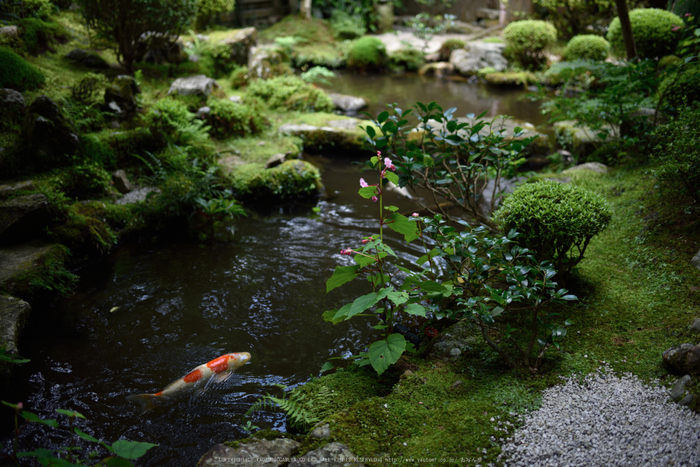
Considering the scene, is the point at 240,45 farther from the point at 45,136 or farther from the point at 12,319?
the point at 12,319

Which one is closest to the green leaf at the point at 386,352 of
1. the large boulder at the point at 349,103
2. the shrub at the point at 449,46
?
the large boulder at the point at 349,103

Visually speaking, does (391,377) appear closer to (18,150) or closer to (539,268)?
(539,268)

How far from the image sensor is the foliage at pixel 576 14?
15102 mm

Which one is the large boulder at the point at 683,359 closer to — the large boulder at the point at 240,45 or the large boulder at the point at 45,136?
the large boulder at the point at 45,136

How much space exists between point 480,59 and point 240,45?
8.64 meters

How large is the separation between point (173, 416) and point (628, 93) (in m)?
6.67

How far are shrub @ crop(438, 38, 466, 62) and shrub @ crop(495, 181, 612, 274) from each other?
1465 centimetres

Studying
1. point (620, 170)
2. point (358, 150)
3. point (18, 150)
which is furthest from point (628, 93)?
point (18, 150)

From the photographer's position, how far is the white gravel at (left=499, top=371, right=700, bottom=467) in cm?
208

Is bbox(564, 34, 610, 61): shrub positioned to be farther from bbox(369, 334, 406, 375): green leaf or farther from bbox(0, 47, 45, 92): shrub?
bbox(0, 47, 45, 92): shrub

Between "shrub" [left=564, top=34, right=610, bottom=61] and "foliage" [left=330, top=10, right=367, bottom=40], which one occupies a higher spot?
"foliage" [left=330, top=10, right=367, bottom=40]

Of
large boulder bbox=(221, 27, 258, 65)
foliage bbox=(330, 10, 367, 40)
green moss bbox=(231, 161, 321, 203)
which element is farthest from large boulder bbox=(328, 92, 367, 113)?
foliage bbox=(330, 10, 367, 40)

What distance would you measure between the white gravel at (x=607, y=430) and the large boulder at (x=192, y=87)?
8.30 meters

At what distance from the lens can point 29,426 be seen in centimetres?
283
